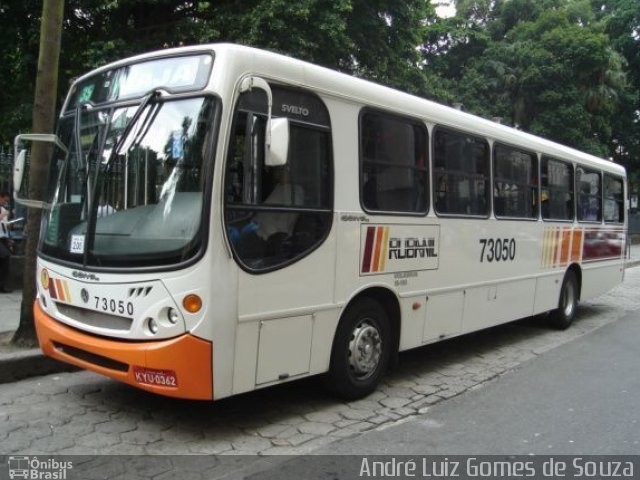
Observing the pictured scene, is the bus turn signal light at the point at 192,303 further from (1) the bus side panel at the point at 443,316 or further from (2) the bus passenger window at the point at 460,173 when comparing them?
(2) the bus passenger window at the point at 460,173

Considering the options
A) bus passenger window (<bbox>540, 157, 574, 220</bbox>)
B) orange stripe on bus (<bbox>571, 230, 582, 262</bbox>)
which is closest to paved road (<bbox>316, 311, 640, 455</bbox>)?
bus passenger window (<bbox>540, 157, 574, 220</bbox>)

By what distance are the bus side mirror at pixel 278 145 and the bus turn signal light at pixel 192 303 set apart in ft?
3.38

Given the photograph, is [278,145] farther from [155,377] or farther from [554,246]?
[554,246]

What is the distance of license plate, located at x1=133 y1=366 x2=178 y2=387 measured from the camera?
3886 millimetres

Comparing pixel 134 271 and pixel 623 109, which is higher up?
pixel 623 109

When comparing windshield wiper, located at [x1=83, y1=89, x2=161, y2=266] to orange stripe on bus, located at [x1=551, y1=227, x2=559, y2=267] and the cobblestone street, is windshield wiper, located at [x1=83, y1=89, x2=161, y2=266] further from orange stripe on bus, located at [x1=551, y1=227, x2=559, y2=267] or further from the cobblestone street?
orange stripe on bus, located at [x1=551, y1=227, x2=559, y2=267]

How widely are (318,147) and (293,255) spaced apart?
93cm

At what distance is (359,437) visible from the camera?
442 cm

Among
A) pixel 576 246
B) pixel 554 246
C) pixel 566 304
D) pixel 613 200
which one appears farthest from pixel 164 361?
pixel 613 200

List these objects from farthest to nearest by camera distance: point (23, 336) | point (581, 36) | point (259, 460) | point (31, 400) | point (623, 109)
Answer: point (623, 109) < point (581, 36) < point (23, 336) < point (31, 400) < point (259, 460)

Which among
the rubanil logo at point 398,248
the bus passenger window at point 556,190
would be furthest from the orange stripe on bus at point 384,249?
the bus passenger window at point 556,190

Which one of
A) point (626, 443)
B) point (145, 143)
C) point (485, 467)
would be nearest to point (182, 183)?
point (145, 143)

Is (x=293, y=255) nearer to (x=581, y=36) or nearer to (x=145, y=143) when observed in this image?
(x=145, y=143)

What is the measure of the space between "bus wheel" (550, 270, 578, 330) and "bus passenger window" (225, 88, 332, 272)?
18.4ft
